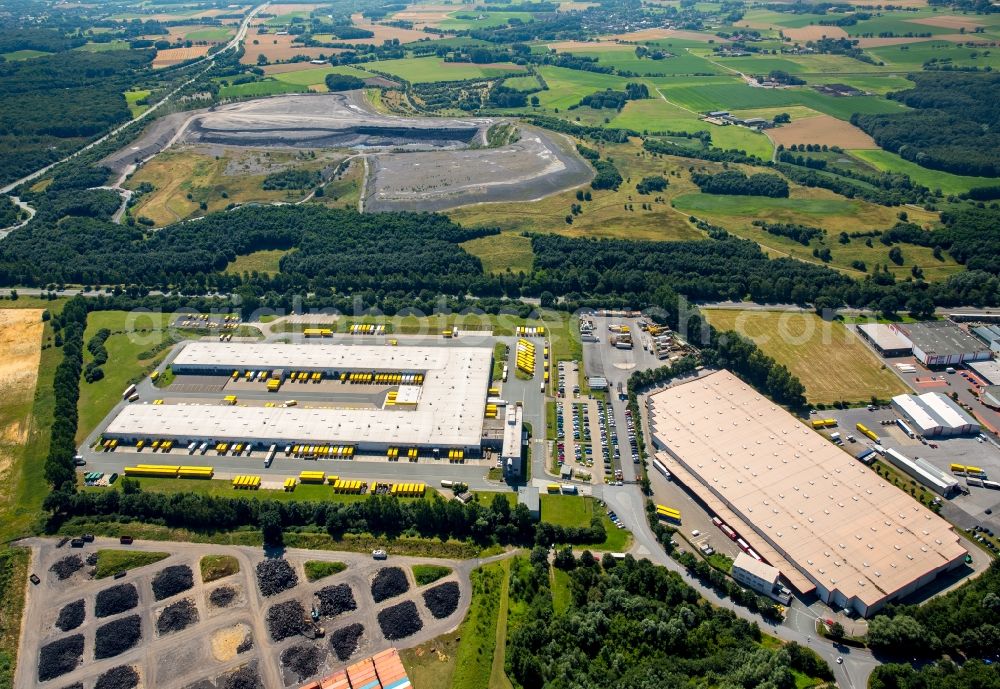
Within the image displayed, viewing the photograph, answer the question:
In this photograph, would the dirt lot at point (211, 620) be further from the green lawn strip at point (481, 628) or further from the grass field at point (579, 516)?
the grass field at point (579, 516)

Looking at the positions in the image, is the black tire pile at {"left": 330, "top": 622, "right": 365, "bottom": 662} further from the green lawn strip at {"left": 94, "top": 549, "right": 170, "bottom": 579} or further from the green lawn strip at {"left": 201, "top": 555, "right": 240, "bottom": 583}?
the green lawn strip at {"left": 94, "top": 549, "right": 170, "bottom": 579}

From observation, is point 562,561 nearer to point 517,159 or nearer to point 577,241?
point 577,241

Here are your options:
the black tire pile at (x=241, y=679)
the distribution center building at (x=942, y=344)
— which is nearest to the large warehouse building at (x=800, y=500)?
the distribution center building at (x=942, y=344)

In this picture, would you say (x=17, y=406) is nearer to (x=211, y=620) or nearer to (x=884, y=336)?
(x=211, y=620)

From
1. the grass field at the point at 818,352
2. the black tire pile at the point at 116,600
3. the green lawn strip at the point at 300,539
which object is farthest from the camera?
the grass field at the point at 818,352

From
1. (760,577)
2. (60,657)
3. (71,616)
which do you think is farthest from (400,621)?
(760,577)
